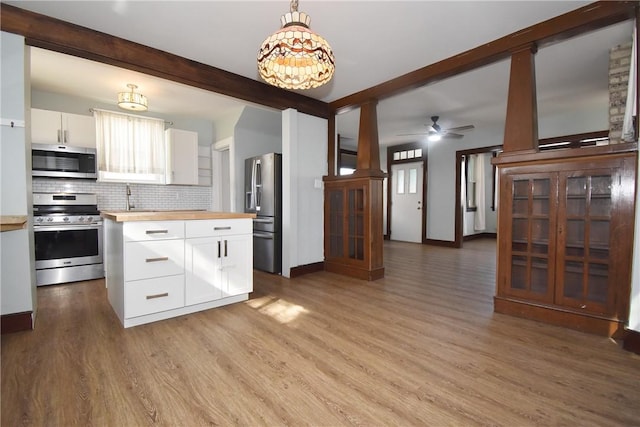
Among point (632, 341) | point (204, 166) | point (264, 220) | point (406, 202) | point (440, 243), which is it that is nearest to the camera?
point (632, 341)

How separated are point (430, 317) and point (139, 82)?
4213 mm

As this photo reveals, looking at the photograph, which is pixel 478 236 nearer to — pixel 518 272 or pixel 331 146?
pixel 331 146

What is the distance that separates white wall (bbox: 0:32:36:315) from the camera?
223 centimetres

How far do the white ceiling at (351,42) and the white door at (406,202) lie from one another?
122 inches

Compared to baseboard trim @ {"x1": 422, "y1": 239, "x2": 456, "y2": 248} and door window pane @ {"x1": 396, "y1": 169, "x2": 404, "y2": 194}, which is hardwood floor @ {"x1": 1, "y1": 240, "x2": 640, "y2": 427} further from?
door window pane @ {"x1": 396, "y1": 169, "x2": 404, "y2": 194}

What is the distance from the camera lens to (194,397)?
4.98 ft

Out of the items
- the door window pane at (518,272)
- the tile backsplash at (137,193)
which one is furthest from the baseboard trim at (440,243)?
the tile backsplash at (137,193)

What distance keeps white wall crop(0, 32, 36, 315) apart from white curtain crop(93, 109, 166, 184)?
74.7 inches

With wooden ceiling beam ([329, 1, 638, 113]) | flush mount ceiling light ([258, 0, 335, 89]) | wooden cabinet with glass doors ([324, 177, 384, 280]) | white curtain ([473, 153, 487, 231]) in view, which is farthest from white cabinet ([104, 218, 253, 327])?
white curtain ([473, 153, 487, 231])

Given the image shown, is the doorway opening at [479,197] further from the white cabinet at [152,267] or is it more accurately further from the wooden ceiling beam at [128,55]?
the white cabinet at [152,267]

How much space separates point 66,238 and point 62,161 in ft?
3.30

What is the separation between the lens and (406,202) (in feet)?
25.1

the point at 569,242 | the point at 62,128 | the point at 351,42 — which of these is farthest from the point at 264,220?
the point at 569,242

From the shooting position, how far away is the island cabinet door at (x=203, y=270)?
2.61m
